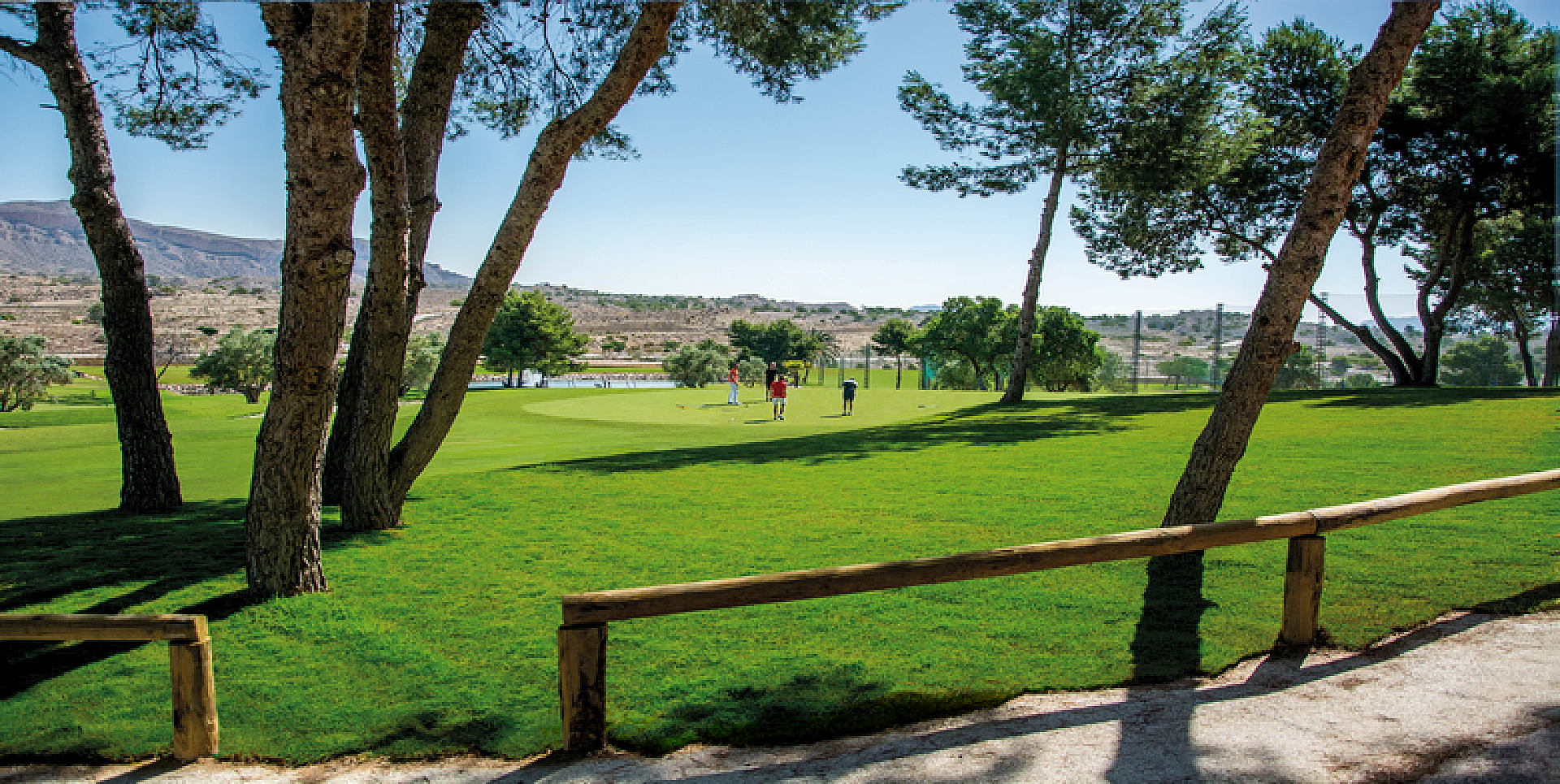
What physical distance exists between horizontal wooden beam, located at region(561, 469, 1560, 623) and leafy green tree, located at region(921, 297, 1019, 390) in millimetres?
42760

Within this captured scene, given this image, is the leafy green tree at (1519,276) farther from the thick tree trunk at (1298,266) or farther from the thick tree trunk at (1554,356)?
the thick tree trunk at (1298,266)

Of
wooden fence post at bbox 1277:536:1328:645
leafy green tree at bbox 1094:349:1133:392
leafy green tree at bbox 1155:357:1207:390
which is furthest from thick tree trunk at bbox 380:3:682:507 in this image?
leafy green tree at bbox 1094:349:1133:392

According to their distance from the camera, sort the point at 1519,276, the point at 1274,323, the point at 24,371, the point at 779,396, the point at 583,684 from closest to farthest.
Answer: the point at 583,684, the point at 1274,323, the point at 779,396, the point at 24,371, the point at 1519,276

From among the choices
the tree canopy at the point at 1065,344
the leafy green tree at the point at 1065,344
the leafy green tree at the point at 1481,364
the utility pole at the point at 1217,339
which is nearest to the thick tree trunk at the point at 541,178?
the utility pole at the point at 1217,339

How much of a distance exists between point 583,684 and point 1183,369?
1462 inches

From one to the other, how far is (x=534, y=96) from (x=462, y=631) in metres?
7.90

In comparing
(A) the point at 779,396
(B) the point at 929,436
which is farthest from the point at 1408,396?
(A) the point at 779,396

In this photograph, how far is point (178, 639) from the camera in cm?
320

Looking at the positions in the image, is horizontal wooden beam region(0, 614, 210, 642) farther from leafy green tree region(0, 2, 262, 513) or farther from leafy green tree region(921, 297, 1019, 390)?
leafy green tree region(921, 297, 1019, 390)

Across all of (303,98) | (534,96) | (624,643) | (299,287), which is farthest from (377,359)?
(534,96)

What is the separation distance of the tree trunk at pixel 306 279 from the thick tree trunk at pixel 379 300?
3.99ft

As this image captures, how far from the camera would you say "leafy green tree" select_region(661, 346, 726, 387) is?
45.7 metres

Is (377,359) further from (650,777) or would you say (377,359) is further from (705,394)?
(705,394)

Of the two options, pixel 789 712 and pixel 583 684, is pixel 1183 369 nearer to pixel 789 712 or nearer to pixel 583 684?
pixel 789 712
